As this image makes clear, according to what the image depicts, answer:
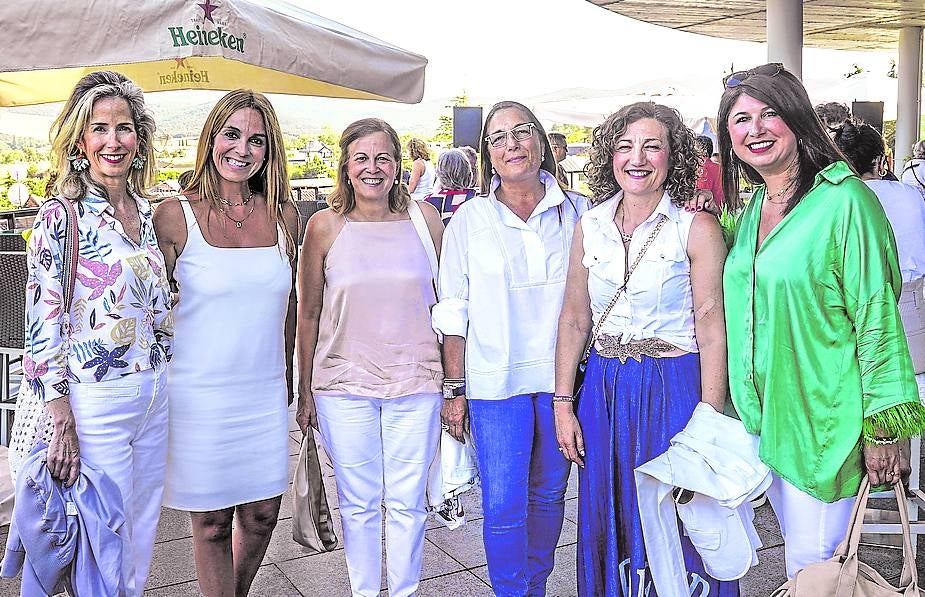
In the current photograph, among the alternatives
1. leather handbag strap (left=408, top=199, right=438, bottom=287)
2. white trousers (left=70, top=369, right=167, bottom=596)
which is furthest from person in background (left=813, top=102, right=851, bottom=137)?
white trousers (left=70, top=369, right=167, bottom=596)

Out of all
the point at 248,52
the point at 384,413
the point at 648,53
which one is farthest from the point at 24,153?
the point at 648,53

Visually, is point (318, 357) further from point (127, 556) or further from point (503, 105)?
point (503, 105)

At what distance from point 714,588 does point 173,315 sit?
2074mm

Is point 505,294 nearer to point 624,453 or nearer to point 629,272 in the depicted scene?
point 629,272

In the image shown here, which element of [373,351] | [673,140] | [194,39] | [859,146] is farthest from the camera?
[859,146]

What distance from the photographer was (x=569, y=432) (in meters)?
3.13

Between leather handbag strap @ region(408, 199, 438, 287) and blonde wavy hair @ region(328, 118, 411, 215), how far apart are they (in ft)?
0.14

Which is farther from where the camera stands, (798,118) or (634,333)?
(634,333)

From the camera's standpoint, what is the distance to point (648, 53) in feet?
142

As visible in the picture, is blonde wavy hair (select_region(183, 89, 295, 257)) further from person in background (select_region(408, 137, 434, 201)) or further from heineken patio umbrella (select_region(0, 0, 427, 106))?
person in background (select_region(408, 137, 434, 201))

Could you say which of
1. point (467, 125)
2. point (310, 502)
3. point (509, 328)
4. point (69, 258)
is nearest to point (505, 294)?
point (509, 328)

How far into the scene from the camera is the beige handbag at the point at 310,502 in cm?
359

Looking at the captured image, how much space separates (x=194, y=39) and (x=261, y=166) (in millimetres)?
884

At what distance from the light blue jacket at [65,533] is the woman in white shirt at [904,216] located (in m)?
3.35
